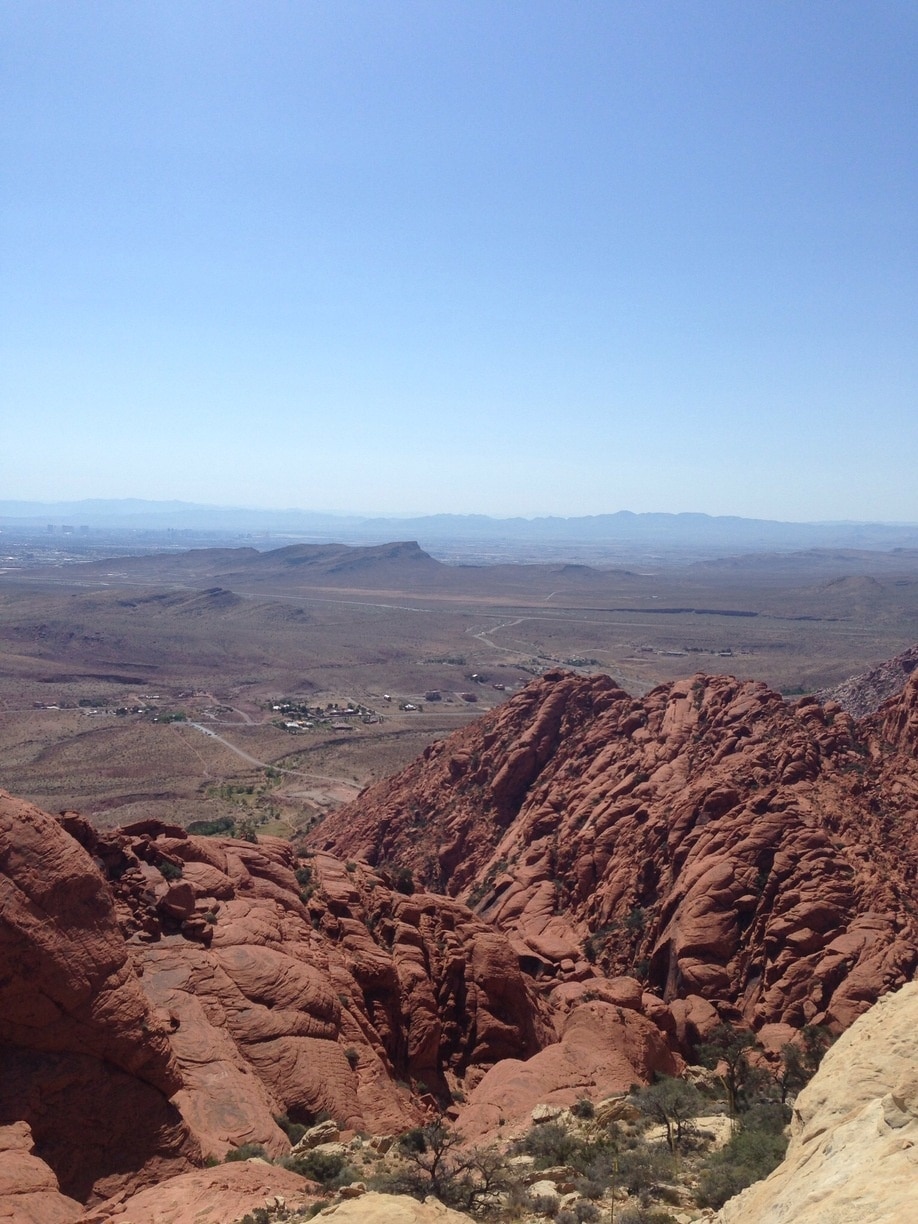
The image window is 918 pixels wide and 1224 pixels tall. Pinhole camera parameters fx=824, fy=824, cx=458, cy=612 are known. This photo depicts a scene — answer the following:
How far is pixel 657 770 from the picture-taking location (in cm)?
4303

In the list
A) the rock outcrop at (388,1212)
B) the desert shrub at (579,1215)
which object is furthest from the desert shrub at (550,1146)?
the rock outcrop at (388,1212)

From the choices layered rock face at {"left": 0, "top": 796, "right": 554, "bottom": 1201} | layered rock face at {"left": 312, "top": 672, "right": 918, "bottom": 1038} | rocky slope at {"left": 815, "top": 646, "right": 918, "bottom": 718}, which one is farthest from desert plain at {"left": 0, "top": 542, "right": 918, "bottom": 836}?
layered rock face at {"left": 0, "top": 796, "right": 554, "bottom": 1201}

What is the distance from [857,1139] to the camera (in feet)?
32.4

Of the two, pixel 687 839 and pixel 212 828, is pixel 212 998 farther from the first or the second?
pixel 212 828

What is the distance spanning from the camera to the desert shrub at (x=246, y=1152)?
1689cm

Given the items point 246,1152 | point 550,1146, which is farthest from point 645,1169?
point 246,1152

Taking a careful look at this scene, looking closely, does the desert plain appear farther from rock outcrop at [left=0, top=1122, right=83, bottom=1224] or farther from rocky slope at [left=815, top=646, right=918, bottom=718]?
rock outcrop at [left=0, top=1122, right=83, bottom=1224]

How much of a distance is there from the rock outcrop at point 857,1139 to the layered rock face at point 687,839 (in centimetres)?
1607

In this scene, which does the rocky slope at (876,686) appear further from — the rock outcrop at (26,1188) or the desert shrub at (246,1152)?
the rock outcrop at (26,1188)

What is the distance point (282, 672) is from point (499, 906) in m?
114

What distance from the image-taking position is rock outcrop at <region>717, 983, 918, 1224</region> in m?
8.48

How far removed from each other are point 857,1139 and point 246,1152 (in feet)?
41.6

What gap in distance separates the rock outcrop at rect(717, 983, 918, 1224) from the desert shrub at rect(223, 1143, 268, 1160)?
31.7ft

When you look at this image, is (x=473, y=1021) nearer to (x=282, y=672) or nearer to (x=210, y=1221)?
(x=210, y=1221)
